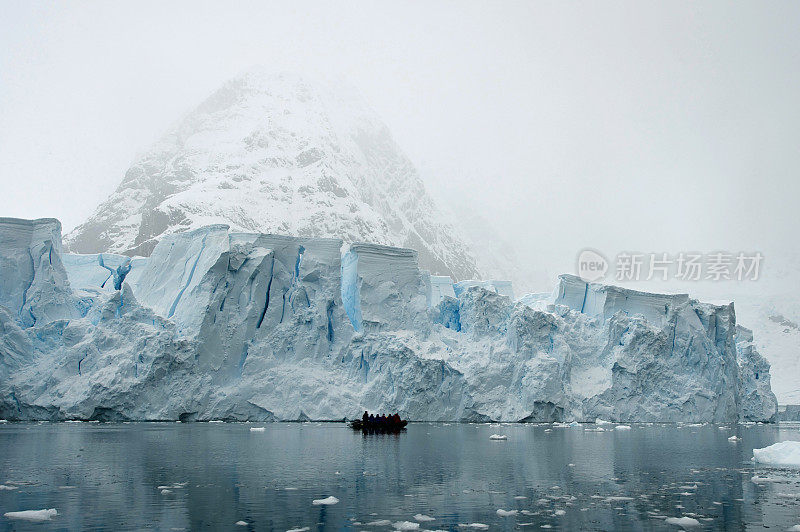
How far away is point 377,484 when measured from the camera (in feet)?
33.6

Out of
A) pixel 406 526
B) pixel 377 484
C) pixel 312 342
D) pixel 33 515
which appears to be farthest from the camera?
pixel 312 342

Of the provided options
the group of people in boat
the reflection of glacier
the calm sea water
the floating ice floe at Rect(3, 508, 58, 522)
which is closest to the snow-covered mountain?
the reflection of glacier

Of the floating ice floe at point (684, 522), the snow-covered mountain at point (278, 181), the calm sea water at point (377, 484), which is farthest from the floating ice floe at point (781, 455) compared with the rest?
the snow-covered mountain at point (278, 181)

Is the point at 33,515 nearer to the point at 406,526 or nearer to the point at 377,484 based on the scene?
the point at 406,526

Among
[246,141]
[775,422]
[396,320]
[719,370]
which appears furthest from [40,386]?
[246,141]

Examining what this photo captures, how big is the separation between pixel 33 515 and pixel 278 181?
2216 inches

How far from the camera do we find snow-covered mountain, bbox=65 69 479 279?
5756cm

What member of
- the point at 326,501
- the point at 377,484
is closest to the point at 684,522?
the point at 326,501

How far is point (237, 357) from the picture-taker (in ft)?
85.7

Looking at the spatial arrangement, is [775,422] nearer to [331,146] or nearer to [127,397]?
[127,397]

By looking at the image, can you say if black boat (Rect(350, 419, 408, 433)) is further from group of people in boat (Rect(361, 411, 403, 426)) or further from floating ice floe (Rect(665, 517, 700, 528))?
floating ice floe (Rect(665, 517, 700, 528))

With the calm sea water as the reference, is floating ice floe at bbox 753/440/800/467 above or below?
above

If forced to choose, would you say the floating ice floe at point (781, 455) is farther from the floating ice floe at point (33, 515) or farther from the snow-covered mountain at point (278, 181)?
the snow-covered mountain at point (278, 181)

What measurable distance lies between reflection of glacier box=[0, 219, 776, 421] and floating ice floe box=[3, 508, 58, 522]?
1713cm
